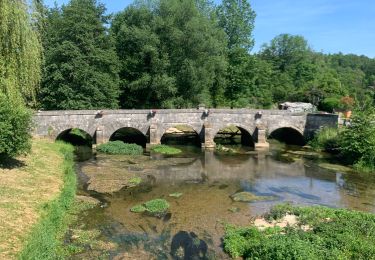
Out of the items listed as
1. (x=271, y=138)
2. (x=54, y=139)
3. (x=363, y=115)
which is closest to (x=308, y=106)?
(x=271, y=138)

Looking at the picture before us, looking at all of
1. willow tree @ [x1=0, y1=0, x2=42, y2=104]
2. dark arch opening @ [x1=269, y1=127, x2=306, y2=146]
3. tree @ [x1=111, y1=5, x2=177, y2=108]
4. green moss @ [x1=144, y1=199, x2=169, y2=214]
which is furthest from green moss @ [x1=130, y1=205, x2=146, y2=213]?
dark arch opening @ [x1=269, y1=127, x2=306, y2=146]

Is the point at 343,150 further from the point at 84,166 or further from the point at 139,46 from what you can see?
the point at 139,46

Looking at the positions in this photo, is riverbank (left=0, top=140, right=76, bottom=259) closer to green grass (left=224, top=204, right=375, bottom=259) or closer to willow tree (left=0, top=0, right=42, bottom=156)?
willow tree (left=0, top=0, right=42, bottom=156)

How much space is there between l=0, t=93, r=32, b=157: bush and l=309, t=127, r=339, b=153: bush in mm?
26141

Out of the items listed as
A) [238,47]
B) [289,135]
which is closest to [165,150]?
[289,135]

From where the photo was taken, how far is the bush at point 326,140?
37.0 meters

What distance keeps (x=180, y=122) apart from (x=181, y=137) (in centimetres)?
586

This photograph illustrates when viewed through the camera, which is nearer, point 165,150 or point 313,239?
point 313,239

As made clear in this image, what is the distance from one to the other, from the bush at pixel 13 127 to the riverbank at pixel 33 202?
46.6 inches

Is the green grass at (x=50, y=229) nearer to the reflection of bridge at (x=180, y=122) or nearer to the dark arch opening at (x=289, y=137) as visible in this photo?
the reflection of bridge at (x=180, y=122)

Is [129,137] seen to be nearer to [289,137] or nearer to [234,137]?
[234,137]

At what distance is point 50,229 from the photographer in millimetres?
15641

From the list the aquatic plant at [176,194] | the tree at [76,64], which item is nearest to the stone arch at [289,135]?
the tree at [76,64]

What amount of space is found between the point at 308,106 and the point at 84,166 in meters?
34.4
